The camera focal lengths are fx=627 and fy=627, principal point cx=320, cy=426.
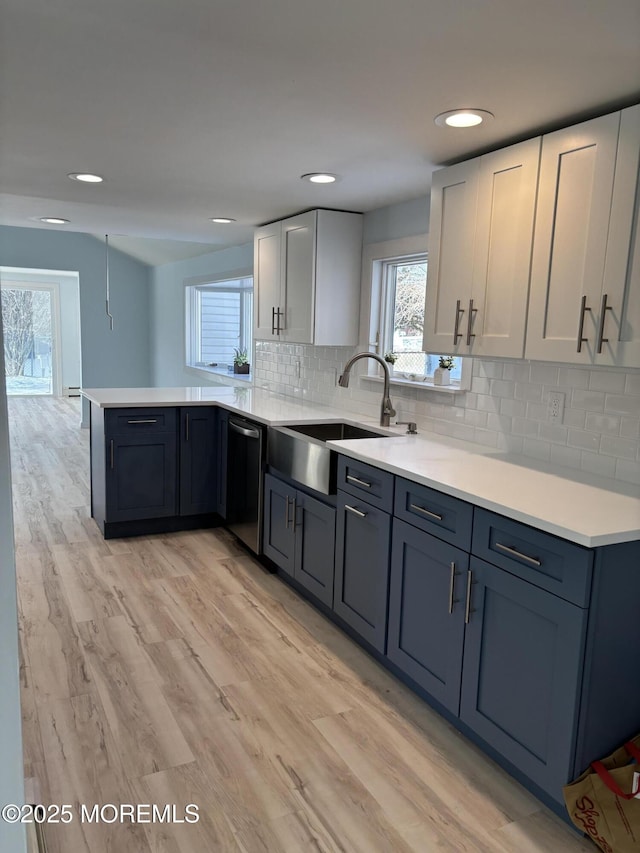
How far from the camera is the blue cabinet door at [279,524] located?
132 inches

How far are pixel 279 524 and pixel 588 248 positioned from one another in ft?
7.00

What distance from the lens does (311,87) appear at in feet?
6.56

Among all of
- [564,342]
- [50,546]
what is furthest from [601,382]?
[50,546]

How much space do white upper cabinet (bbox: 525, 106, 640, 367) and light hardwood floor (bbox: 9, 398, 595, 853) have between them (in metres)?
1.45

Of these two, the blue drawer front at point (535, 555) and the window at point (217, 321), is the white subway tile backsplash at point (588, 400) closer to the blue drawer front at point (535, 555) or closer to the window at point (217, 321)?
the blue drawer front at point (535, 555)

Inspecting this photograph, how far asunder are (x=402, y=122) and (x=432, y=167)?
0.59 metres

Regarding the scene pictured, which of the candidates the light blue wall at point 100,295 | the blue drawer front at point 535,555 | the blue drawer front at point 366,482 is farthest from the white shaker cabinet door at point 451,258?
the light blue wall at point 100,295

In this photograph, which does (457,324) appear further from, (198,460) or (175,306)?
(175,306)

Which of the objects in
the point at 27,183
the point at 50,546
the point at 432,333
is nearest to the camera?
the point at 432,333

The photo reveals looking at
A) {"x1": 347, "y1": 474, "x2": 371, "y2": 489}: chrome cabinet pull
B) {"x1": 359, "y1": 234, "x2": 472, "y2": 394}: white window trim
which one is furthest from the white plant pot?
{"x1": 347, "y1": 474, "x2": 371, "y2": 489}: chrome cabinet pull

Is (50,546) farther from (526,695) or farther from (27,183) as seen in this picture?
(526,695)

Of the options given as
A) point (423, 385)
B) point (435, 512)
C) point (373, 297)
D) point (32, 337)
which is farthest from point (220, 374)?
point (32, 337)

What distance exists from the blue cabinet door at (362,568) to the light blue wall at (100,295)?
6.83 meters

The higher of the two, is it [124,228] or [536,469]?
[124,228]
